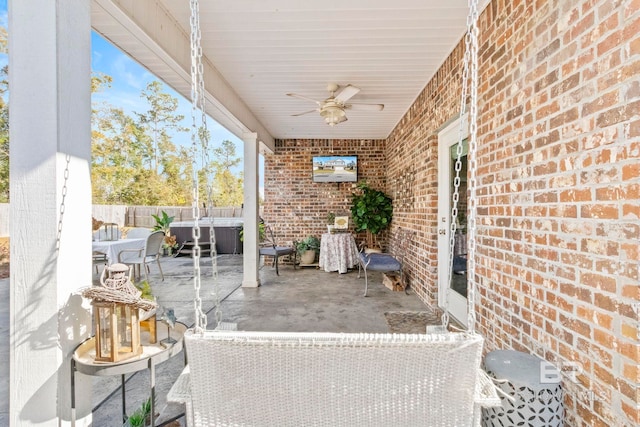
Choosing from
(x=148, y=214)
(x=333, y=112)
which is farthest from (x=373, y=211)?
(x=148, y=214)

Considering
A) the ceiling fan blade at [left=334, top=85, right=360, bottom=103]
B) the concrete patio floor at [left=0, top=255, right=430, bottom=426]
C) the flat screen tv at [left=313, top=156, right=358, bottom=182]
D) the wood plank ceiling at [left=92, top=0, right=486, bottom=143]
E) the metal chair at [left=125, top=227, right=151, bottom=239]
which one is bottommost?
the concrete patio floor at [left=0, top=255, right=430, bottom=426]

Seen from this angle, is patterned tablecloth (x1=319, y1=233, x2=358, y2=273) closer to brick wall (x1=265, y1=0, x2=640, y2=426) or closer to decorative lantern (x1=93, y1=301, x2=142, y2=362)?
brick wall (x1=265, y1=0, x2=640, y2=426)

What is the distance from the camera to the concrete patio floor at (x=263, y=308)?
211cm

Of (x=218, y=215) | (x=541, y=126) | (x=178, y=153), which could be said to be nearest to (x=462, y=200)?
(x=541, y=126)

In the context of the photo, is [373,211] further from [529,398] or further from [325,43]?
[529,398]

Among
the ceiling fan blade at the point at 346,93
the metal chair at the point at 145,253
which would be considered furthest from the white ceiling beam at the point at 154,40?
the metal chair at the point at 145,253

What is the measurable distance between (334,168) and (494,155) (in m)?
4.78

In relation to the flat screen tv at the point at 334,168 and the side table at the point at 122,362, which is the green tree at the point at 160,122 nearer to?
the flat screen tv at the point at 334,168

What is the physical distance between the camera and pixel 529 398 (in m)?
1.35

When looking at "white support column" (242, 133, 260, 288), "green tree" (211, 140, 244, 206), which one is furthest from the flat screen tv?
"green tree" (211, 140, 244, 206)

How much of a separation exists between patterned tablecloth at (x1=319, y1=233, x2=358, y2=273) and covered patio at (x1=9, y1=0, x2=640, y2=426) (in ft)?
11.4

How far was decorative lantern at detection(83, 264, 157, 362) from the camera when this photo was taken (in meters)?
1.35

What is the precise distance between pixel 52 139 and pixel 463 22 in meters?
2.97

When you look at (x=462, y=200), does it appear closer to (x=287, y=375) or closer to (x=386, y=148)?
(x=287, y=375)
